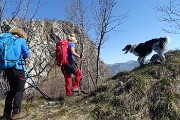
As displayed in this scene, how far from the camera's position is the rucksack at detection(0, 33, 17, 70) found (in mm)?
6000

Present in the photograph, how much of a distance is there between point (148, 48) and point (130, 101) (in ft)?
10.0

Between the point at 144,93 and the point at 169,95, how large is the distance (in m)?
0.58

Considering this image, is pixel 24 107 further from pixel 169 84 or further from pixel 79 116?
pixel 169 84

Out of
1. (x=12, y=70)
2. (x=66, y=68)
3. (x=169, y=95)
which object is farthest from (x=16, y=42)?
(x=169, y=95)

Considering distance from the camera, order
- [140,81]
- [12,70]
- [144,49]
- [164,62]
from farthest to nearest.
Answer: [144,49]
[164,62]
[140,81]
[12,70]

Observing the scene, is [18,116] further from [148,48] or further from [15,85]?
[148,48]

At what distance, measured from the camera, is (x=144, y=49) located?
9320 mm

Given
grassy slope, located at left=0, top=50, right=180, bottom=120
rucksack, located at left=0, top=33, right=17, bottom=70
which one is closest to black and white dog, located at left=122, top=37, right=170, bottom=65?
grassy slope, located at left=0, top=50, right=180, bottom=120

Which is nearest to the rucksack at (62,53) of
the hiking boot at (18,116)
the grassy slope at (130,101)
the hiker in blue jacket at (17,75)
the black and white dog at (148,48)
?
the grassy slope at (130,101)

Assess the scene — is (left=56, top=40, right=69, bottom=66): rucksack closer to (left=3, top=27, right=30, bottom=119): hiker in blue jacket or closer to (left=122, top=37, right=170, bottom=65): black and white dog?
(left=3, top=27, right=30, bottom=119): hiker in blue jacket

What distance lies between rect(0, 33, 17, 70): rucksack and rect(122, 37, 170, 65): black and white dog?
450cm

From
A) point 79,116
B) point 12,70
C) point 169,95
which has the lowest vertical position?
point 79,116

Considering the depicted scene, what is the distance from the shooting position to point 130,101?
6609 millimetres

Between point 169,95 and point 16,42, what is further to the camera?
point 169,95
